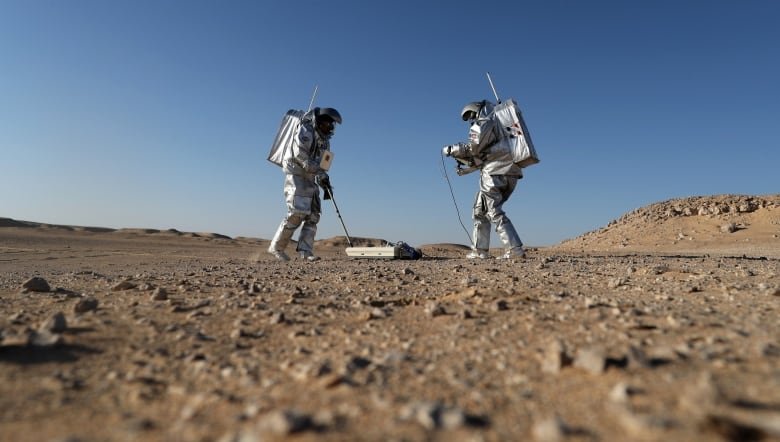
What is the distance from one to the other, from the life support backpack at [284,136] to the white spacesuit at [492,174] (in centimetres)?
334

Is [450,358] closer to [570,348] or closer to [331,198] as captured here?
[570,348]

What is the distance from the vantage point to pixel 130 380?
1747mm

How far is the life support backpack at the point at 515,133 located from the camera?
8430 mm

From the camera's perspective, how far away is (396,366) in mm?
1833

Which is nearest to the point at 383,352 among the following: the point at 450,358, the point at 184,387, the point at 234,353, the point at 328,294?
the point at 450,358

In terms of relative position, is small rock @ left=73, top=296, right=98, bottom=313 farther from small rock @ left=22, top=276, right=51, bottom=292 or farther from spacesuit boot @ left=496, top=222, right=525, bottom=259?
spacesuit boot @ left=496, top=222, right=525, bottom=259

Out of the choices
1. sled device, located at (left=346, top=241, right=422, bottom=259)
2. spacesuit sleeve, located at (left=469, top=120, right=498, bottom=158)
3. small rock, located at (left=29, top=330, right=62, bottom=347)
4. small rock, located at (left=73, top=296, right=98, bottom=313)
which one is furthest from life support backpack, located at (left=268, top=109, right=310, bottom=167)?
small rock, located at (left=29, top=330, right=62, bottom=347)

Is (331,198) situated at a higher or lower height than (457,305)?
higher

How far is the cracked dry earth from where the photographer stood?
50.6 inches

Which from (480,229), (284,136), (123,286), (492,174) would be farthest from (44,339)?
(480,229)

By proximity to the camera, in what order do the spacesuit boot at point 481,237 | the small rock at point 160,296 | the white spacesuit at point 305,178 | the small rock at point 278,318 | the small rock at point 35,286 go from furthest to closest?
the spacesuit boot at point 481,237 < the white spacesuit at point 305,178 < the small rock at point 35,286 < the small rock at point 160,296 < the small rock at point 278,318

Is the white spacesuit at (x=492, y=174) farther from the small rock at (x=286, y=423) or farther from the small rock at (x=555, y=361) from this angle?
the small rock at (x=286, y=423)

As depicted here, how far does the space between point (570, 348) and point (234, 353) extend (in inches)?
61.9

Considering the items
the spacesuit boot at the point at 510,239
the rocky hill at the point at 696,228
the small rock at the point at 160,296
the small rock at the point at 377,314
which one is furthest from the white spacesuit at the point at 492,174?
the small rock at the point at 160,296
